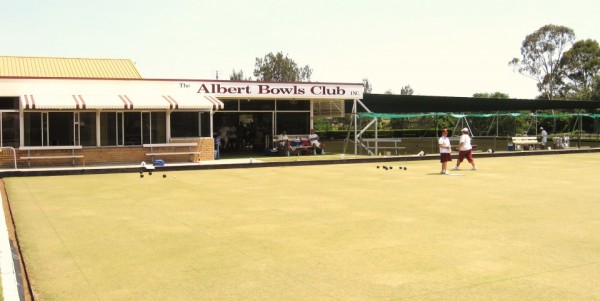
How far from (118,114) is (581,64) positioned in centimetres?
5217

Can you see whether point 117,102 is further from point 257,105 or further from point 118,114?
point 257,105

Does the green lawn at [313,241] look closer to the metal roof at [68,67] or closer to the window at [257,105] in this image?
the window at [257,105]

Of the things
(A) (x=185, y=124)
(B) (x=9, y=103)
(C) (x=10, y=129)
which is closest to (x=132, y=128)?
(A) (x=185, y=124)

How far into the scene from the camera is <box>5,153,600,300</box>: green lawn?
5.07 metres

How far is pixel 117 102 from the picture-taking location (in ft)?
64.4

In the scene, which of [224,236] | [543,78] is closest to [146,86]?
[224,236]

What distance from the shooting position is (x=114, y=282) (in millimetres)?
5262

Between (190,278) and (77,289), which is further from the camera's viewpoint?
(190,278)

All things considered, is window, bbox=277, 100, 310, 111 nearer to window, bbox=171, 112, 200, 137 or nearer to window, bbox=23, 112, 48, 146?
window, bbox=171, 112, 200, 137

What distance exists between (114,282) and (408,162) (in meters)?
17.1

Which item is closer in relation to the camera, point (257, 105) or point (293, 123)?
point (257, 105)

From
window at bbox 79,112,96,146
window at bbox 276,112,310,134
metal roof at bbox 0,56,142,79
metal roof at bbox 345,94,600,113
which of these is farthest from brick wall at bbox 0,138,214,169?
metal roof at bbox 345,94,600,113

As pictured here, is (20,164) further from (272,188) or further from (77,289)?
(77,289)

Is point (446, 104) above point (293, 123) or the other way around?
above
